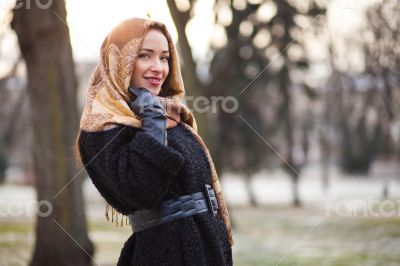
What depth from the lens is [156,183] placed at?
80.2 inches

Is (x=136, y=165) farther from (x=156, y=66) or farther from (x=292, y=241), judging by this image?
(x=292, y=241)

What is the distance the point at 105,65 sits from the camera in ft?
7.38

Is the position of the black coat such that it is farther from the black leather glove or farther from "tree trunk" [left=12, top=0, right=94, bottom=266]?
"tree trunk" [left=12, top=0, right=94, bottom=266]

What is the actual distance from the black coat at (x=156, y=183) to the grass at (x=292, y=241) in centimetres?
560

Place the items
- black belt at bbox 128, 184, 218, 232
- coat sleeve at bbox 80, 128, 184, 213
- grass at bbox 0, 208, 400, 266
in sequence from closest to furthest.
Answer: coat sleeve at bbox 80, 128, 184, 213 → black belt at bbox 128, 184, 218, 232 → grass at bbox 0, 208, 400, 266

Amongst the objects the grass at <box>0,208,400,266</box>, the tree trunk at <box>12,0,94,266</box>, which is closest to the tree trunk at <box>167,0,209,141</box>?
the grass at <box>0,208,400,266</box>

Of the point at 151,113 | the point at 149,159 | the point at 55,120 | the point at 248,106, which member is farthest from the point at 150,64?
the point at 248,106

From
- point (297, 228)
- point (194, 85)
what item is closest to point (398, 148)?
point (297, 228)

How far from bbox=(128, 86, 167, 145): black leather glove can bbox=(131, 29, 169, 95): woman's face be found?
85 mm

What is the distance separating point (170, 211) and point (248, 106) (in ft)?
45.2

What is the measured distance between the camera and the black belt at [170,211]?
218cm

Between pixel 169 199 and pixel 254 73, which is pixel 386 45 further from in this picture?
pixel 169 199

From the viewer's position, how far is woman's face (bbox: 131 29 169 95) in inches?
89.0

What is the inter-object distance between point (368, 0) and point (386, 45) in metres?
0.92
